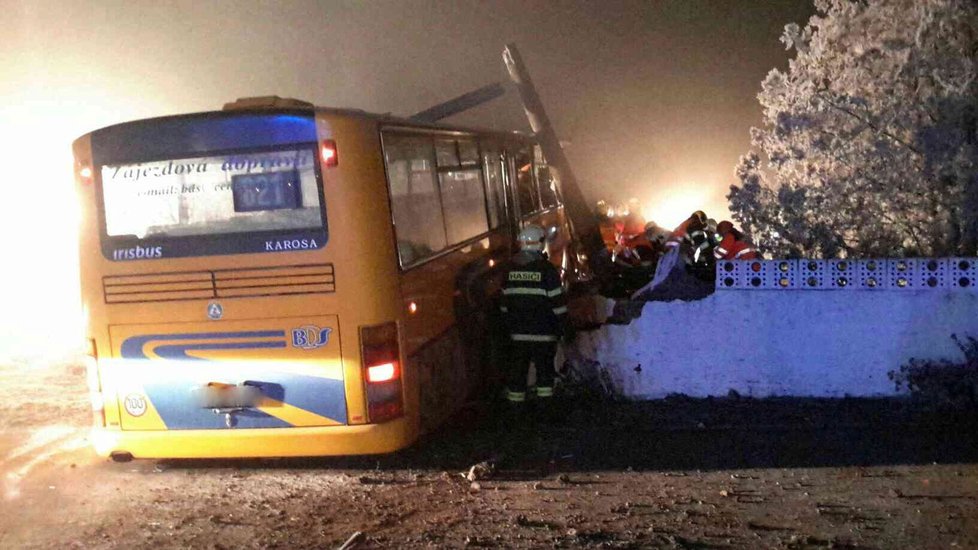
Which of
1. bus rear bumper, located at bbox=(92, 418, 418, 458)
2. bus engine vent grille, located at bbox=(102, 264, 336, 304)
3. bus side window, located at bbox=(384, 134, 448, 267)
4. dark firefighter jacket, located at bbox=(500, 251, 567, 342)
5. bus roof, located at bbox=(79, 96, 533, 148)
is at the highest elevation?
bus roof, located at bbox=(79, 96, 533, 148)

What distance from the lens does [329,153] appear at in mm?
5730

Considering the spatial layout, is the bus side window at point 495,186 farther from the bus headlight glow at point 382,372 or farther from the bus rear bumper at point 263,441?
the bus rear bumper at point 263,441

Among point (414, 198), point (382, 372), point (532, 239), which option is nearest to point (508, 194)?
point (532, 239)

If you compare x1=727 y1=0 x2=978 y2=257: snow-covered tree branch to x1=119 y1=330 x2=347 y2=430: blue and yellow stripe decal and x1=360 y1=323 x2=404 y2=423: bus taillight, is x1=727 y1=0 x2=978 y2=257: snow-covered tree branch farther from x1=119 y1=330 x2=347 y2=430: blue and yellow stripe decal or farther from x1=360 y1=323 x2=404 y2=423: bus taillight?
x1=119 y1=330 x2=347 y2=430: blue and yellow stripe decal

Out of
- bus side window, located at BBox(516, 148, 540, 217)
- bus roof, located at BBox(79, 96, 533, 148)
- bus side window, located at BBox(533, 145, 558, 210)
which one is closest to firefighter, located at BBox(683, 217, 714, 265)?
bus side window, located at BBox(516, 148, 540, 217)

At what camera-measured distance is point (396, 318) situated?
6004 millimetres

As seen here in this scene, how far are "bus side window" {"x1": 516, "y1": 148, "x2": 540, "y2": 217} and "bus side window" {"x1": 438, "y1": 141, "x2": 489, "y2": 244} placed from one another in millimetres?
2206

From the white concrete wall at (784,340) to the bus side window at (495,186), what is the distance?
2.23m

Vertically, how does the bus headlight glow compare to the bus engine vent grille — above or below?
below

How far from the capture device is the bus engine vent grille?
5.90 metres

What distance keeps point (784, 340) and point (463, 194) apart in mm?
3159

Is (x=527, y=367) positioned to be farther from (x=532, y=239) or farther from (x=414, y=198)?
(x=414, y=198)

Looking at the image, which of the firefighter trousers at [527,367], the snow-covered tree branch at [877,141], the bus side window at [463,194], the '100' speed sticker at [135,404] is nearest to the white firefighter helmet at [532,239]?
the bus side window at [463,194]

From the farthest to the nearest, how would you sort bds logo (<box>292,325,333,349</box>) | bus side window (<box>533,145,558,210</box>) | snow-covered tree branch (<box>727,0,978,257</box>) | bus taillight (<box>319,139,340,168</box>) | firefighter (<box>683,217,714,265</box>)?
bus side window (<box>533,145,558,210</box>) < firefighter (<box>683,217,714,265</box>) < snow-covered tree branch (<box>727,0,978,257</box>) < bds logo (<box>292,325,333,349</box>) < bus taillight (<box>319,139,340,168</box>)
